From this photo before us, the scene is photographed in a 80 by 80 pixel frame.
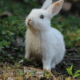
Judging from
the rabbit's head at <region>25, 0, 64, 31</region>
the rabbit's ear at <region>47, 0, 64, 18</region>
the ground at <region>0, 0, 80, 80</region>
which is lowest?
the ground at <region>0, 0, 80, 80</region>

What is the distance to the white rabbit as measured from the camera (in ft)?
10.7

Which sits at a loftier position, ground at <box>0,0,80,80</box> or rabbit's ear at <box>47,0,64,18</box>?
rabbit's ear at <box>47,0,64,18</box>

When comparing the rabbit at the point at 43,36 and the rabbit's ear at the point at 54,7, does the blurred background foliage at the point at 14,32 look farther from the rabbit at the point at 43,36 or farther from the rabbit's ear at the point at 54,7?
the rabbit's ear at the point at 54,7

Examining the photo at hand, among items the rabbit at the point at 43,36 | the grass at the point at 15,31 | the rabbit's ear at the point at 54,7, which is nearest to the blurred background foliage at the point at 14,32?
the grass at the point at 15,31

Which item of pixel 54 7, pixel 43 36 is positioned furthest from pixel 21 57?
pixel 54 7

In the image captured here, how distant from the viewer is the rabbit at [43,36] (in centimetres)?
326

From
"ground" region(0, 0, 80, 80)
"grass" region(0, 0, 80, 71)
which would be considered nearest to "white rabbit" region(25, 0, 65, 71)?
"ground" region(0, 0, 80, 80)

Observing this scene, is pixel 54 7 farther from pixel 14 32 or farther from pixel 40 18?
pixel 14 32

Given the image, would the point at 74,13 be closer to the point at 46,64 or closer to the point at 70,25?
the point at 70,25

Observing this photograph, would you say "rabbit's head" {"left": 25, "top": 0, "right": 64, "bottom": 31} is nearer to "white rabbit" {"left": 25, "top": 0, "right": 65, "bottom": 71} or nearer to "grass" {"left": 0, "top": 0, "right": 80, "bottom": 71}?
"white rabbit" {"left": 25, "top": 0, "right": 65, "bottom": 71}

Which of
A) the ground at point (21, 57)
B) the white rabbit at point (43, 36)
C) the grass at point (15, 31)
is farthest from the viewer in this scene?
the grass at point (15, 31)

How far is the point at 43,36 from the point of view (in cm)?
353

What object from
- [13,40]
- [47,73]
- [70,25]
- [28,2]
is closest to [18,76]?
[47,73]

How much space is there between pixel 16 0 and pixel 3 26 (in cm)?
485
